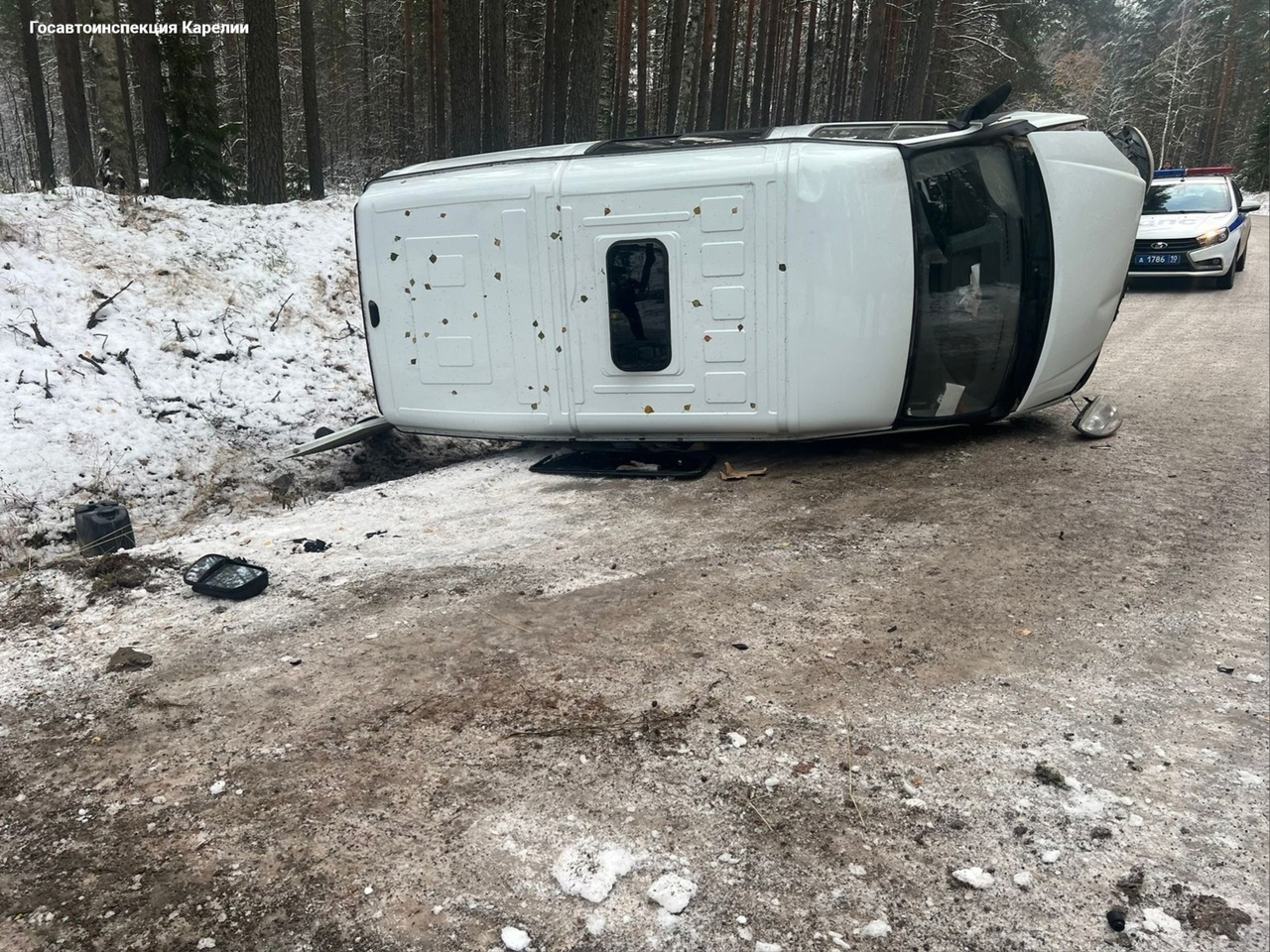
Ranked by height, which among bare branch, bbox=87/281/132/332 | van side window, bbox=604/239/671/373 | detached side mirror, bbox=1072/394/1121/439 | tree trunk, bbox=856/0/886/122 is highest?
tree trunk, bbox=856/0/886/122

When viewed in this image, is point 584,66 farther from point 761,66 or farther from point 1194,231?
point 761,66

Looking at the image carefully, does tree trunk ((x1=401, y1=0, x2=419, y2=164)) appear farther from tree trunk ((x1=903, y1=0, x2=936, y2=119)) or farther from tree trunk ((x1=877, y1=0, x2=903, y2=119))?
tree trunk ((x1=903, y1=0, x2=936, y2=119))

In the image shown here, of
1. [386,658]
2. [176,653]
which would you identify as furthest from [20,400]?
[386,658]

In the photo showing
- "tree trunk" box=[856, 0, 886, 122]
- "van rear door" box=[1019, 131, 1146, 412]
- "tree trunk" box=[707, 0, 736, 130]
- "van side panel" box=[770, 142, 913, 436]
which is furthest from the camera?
"tree trunk" box=[707, 0, 736, 130]

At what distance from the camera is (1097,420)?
6496 millimetres

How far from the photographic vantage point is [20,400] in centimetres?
680

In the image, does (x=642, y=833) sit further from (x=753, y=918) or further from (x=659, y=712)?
(x=659, y=712)

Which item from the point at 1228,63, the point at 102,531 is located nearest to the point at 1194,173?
the point at 102,531

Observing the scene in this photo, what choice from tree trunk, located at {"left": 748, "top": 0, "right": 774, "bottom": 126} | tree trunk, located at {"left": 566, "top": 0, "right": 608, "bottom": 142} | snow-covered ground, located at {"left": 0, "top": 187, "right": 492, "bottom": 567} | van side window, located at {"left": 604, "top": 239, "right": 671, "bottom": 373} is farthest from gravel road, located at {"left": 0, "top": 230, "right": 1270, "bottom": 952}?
tree trunk, located at {"left": 748, "top": 0, "right": 774, "bottom": 126}

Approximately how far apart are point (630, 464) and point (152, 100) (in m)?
11.2

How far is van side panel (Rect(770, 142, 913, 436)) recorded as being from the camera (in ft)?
18.2

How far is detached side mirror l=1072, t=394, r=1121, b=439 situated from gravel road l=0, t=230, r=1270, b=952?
90 centimetres

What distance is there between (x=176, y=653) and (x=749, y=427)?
381 centimetres

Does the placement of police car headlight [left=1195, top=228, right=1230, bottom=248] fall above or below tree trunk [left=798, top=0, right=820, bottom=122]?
below
